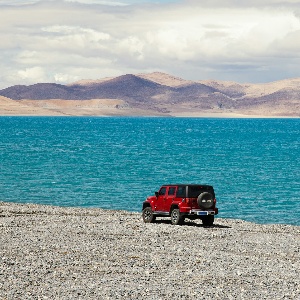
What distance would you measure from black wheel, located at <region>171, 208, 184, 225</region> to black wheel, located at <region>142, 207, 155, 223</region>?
A: 1383mm

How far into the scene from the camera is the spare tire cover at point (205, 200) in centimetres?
2908

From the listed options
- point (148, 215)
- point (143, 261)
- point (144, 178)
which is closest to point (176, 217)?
point (148, 215)

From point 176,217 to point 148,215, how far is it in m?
2.13

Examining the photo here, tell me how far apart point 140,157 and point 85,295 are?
75.0 m

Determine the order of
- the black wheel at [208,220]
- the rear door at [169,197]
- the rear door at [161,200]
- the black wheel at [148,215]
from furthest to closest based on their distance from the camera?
1. the black wheel at [148,215]
2. the rear door at [161,200]
3. the black wheel at [208,220]
4. the rear door at [169,197]

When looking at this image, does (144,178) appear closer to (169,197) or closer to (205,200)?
(169,197)

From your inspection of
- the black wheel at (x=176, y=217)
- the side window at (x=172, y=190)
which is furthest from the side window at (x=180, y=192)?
the black wheel at (x=176, y=217)

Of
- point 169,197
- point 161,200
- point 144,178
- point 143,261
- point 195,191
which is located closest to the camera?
point 143,261

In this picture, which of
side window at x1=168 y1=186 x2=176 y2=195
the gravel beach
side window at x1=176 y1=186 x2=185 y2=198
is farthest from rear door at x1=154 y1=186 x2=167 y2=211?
side window at x1=176 y1=186 x2=185 y2=198

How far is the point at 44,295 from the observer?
1552 cm

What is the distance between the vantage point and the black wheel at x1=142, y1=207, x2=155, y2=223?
102 feet

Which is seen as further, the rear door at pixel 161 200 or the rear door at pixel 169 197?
the rear door at pixel 161 200

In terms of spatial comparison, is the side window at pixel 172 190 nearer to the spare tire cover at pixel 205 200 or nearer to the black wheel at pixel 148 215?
the black wheel at pixel 148 215

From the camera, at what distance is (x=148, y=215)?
31516 millimetres
